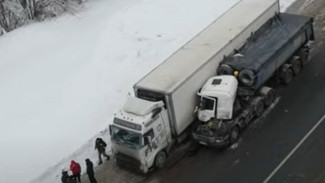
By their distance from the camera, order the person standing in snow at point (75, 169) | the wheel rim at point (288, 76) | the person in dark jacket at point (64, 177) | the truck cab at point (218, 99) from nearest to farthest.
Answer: the person in dark jacket at point (64, 177) < the person standing in snow at point (75, 169) < the truck cab at point (218, 99) < the wheel rim at point (288, 76)

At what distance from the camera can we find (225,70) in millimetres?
22672

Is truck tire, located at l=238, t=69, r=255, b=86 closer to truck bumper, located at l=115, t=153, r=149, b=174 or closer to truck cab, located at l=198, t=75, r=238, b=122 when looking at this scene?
truck cab, located at l=198, t=75, r=238, b=122

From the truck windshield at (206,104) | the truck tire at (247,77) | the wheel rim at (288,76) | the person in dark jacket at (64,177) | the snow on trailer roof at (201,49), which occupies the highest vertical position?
the snow on trailer roof at (201,49)

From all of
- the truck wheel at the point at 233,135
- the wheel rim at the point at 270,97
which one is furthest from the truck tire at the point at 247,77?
the truck wheel at the point at 233,135

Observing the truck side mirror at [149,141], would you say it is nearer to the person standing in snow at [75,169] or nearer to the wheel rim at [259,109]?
the person standing in snow at [75,169]

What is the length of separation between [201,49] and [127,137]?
495 cm

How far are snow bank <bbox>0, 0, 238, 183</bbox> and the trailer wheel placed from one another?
6.47m

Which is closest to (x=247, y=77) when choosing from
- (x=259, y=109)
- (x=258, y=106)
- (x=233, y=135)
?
(x=258, y=106)

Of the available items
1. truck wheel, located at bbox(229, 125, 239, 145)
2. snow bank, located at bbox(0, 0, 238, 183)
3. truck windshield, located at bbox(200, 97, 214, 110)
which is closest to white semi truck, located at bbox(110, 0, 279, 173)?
truck windshield, located at bbox(200, 97, 214, 110)

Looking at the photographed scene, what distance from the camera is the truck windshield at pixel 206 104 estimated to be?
21.6 metres

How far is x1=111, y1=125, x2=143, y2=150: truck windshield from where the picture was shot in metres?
20.6

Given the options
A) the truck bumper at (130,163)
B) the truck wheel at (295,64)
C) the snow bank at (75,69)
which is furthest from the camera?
the truck wheel at (295,64)

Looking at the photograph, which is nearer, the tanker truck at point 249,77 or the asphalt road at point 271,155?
the asphalt road at point 271,155

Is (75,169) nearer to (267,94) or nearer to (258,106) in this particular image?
(258,106)
